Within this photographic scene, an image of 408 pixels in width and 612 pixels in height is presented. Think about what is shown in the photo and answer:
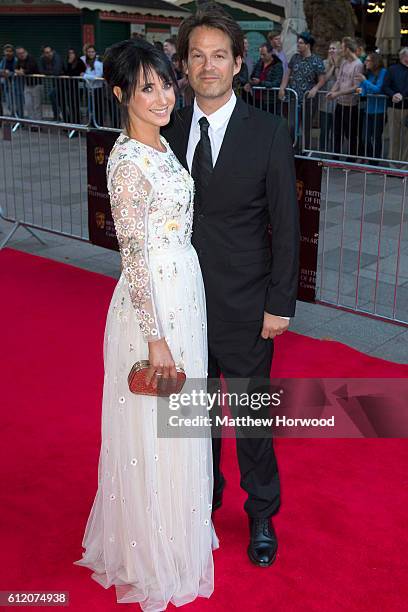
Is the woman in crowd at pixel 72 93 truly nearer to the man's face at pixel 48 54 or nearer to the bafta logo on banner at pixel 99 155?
the man's face at pixel 48 54

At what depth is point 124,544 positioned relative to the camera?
118 inches

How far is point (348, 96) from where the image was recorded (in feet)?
38.7

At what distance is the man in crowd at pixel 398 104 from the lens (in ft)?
36.1

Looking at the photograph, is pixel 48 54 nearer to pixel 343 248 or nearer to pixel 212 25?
pixel 343 248

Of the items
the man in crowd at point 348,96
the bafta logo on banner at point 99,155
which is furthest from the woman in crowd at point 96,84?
the bafta logo on banner at point 99,155

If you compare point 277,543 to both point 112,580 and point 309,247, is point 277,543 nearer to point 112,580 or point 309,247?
point 112,580

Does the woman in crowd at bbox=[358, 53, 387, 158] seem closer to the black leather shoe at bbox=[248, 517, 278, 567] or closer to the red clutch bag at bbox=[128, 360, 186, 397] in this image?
the black leather shoe at bbox=[248, 517, 278, 567]

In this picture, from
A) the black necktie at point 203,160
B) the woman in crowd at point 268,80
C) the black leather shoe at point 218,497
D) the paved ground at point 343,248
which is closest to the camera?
the black necktie at point 203,160

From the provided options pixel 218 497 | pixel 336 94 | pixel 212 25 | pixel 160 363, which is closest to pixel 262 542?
pixel 218 497

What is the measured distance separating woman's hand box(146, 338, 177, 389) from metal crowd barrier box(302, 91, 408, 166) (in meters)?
8.95

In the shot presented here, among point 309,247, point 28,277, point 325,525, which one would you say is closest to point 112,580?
point 325,525

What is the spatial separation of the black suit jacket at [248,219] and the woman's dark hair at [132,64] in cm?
46

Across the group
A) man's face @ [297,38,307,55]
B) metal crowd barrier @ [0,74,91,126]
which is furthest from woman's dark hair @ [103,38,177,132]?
metal crowd barrier @ [0,74,91,126]

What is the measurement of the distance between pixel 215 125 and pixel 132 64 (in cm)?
52
